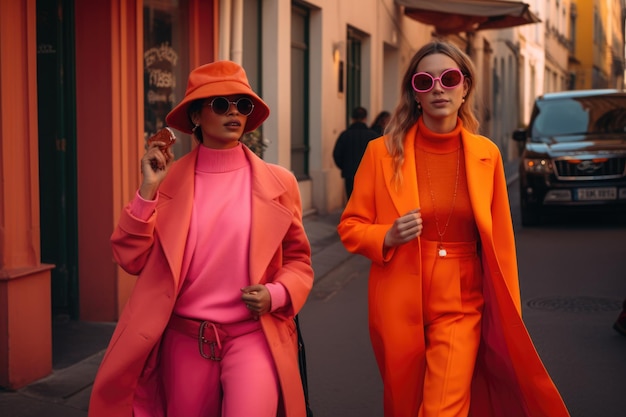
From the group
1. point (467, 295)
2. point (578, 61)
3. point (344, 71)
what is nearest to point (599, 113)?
point (344, 71)

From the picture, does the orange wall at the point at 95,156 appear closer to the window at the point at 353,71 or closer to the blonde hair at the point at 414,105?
the blonde hair at the point at 414,105

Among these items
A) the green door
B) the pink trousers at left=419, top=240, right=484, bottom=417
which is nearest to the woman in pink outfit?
the pink trousers at left=419, top=240, right=484, bottom=417

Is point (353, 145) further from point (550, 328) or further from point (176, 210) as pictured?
point (176, 210)

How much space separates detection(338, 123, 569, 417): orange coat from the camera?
3.89m

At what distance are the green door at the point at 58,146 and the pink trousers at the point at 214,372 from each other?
187 inches

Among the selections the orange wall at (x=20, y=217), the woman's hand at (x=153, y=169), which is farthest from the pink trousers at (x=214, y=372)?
the orange wall at (x=20, y=217)

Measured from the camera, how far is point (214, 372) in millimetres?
3455

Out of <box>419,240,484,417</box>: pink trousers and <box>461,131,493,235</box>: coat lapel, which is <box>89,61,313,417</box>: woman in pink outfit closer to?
<box>419,240,484,417</box>: pink trousers

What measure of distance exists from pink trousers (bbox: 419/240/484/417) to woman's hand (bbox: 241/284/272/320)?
78 cm

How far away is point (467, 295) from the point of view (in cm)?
396

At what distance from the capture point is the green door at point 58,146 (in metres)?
7.94

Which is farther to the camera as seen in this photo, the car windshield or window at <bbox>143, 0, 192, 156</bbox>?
the car windshield

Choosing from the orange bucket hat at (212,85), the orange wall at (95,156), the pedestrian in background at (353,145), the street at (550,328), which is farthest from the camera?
the pedestrian in background at (353,145)

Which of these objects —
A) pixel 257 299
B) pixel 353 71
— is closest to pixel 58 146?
pixel 257 299
